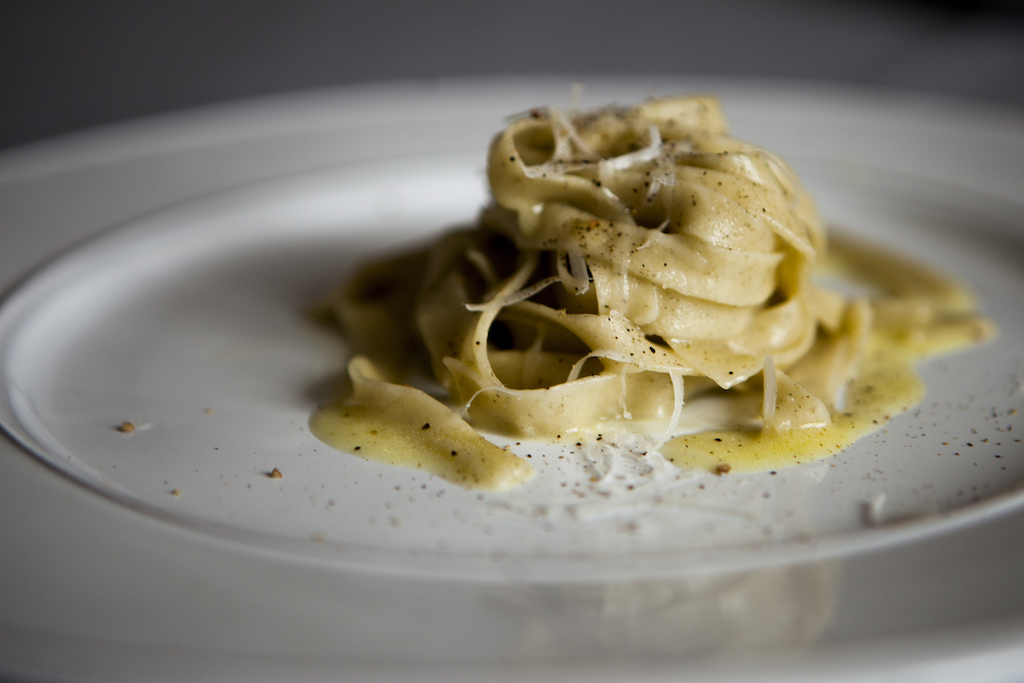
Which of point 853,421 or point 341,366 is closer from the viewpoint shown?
→ point 853,421

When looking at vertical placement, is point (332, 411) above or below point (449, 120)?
below

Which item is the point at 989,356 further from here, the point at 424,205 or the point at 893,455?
the point at 424,205

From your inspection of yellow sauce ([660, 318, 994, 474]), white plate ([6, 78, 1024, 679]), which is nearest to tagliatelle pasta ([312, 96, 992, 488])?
yellow sauce ([660, 318, 994, 474])

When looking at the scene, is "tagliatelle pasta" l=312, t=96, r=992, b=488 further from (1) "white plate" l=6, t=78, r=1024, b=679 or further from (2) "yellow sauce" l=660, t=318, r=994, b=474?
(1) "white plate" l=6, t=78, r=1024, b=679

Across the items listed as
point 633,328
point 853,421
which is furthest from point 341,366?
point 853,421

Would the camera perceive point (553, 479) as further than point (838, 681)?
Yes

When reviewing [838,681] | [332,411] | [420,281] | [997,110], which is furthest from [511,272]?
[997,110]

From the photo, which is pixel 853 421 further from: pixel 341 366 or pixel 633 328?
pixel 341 366
